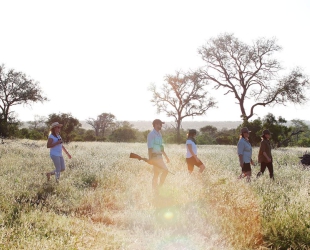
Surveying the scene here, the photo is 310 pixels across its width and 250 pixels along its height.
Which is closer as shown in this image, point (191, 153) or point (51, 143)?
point (51, 143)

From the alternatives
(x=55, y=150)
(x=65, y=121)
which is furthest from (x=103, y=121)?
(x=55, y=150)

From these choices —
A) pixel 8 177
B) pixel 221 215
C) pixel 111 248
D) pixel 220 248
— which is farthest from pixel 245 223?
pixel 8 177

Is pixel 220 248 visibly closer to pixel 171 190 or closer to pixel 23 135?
pixel 171 190

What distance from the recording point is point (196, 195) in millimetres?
6016

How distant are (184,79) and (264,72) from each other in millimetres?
9314

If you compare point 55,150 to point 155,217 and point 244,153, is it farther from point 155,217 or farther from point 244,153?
point 244,153

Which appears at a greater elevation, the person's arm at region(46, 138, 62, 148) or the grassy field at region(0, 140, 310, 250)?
the person's arm at region(46, 138, 62, 148)

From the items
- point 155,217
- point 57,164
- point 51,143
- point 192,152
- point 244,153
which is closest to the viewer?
point 155,217

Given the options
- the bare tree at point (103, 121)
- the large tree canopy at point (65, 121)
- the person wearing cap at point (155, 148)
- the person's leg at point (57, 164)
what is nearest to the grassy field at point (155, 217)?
the person's leg at point (57, 164)

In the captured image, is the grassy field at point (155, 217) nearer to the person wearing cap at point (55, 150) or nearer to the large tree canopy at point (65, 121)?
the person wearing cap at point (55, 150)

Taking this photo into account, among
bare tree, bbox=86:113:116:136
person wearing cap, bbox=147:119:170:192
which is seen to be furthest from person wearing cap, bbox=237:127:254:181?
bare tree, bbox=86:113:116:136

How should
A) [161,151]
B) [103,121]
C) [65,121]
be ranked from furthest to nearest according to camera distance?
1. [103,121]
2. [65,121]
3. [161,151]

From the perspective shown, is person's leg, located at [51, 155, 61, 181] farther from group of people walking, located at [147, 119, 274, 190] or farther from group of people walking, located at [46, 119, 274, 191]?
group of people walking, located at [147, 119, 274, 190]

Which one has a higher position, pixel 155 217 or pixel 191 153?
pixel 191 153
